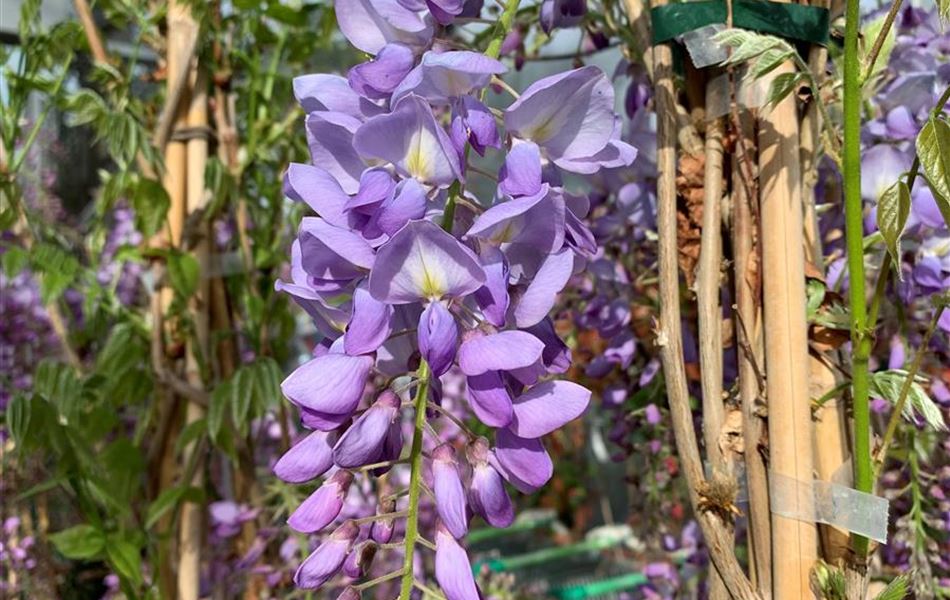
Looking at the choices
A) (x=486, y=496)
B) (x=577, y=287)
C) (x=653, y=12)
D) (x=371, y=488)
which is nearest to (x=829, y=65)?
(x=653, y=12)

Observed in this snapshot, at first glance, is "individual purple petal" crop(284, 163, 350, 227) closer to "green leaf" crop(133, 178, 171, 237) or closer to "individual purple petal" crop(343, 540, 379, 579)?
"individual purple petal" crop(343, 540, 379, 579)

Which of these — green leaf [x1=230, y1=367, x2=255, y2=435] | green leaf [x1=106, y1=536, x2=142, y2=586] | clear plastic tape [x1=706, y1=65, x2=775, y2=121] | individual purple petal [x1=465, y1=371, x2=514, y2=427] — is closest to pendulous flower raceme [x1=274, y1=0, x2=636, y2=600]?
individual purple petal [x1=465, y1=371, x2=514, y2=427]

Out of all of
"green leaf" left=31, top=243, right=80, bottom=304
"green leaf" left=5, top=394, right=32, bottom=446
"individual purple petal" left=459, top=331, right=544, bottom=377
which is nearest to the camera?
"individual purple petal" left=459, top=331, right=544, bottom=377

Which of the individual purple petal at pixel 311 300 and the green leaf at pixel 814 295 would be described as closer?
the individual purple petal at pixel 311 300

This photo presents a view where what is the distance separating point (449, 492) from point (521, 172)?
0.49 feet

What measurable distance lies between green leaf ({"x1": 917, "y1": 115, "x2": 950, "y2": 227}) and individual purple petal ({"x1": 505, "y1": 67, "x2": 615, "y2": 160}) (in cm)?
14

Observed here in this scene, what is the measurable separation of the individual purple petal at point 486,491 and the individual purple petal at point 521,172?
12 cm

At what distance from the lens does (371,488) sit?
1.37 m

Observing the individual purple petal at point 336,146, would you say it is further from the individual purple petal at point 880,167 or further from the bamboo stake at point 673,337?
the individual purple petal at point 880,167

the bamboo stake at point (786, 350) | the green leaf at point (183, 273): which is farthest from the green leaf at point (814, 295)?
the green leaf at point (183, 273)

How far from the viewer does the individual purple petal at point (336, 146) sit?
1.51ft

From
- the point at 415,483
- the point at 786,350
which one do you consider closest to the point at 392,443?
the point at 415,483

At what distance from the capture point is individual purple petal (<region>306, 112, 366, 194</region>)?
46 cm

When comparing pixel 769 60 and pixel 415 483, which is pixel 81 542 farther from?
pixel 769 60
